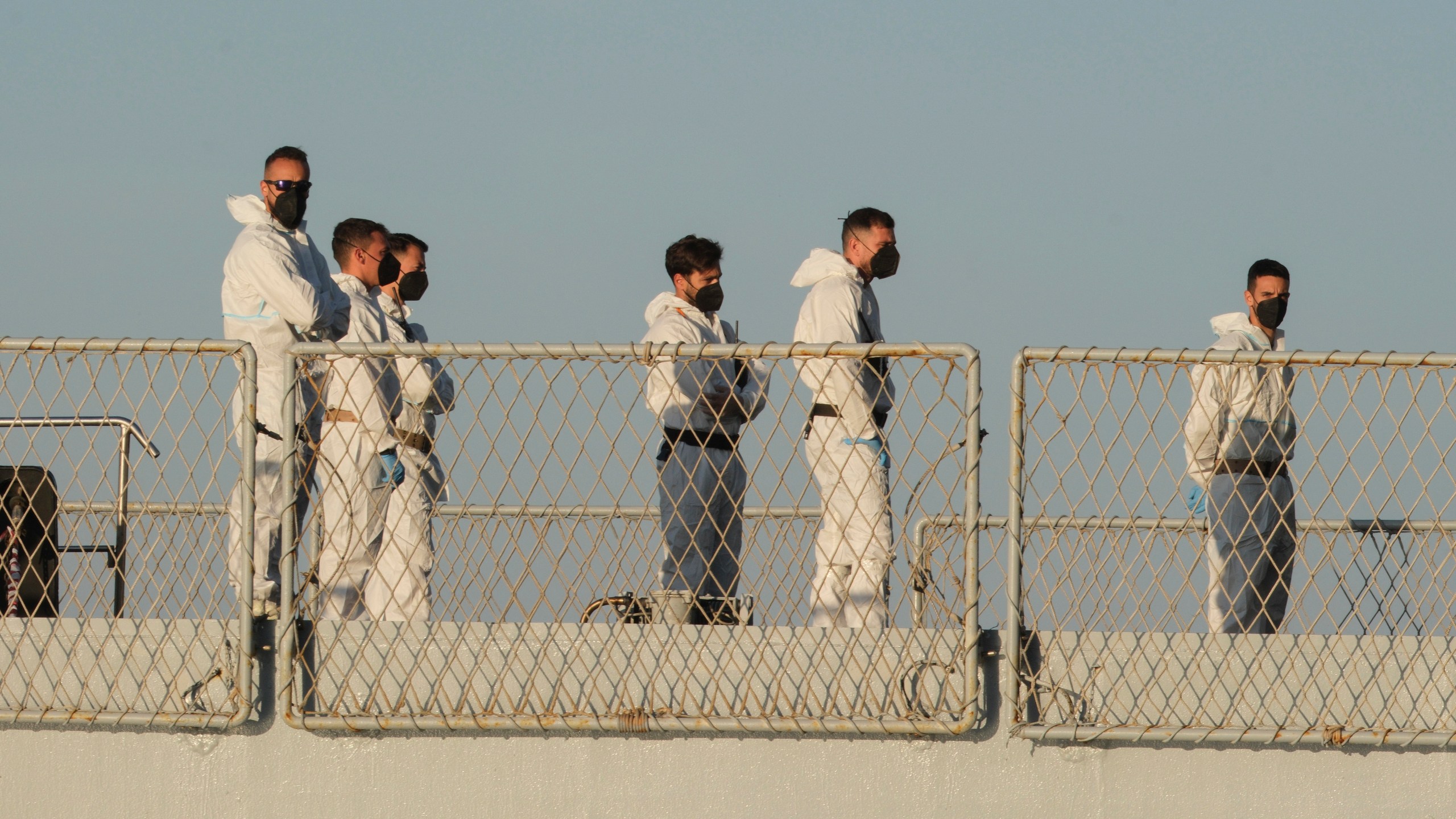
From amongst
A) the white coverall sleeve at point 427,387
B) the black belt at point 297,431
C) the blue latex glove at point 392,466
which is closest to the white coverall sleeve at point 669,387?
the white coverall sleeve at point 427,387

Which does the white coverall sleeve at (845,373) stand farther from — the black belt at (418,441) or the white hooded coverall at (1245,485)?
the black belt at (418,441)

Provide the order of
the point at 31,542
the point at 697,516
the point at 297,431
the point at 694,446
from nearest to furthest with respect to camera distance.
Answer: the point at 297,431 → the point at 697,516 → the point at 694,446 → the point at 31,542

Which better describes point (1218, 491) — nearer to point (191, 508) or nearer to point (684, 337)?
point (684, 337)

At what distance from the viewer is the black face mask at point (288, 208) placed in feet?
20.9

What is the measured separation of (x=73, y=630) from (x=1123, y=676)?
3.26 metres

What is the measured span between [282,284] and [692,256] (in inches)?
68.1

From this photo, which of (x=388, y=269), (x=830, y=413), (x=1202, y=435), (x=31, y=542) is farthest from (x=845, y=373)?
(x=31, y=542)

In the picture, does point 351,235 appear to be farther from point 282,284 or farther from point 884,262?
point 884,262

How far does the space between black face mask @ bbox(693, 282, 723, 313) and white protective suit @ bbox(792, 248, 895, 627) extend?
32 cm

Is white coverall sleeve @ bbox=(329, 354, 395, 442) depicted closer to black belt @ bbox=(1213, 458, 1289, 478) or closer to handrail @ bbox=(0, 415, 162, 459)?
handrail @ bbox=(0, 415, 162, 459)

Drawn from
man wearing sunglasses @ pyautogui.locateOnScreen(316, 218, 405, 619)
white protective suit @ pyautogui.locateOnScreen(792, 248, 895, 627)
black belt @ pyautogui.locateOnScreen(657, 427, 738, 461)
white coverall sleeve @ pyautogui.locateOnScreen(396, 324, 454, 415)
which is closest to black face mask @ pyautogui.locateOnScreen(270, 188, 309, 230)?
man wearing sunglasses @ pyautogui.locateOnScreen(316, 218, 405, 619)

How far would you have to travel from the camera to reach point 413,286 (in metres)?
7.28

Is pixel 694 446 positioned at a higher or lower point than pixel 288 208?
lower

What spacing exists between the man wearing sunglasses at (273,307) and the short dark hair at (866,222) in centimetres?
203
